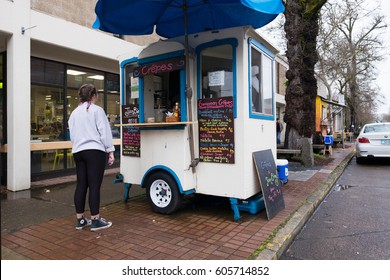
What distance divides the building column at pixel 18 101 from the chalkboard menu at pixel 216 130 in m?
4.11

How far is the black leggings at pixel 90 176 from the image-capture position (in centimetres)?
384

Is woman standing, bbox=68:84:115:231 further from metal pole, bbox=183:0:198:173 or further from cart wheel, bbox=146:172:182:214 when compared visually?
metal pole, bbox=183:0:198:173

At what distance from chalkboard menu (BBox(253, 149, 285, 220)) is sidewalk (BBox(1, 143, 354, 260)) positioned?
16cm

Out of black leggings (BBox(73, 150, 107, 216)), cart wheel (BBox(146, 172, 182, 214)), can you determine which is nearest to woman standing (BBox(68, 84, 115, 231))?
black leggings (BBox(73, 150, 107, 216))

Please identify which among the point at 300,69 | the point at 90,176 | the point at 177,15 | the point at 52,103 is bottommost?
the point at 90,176

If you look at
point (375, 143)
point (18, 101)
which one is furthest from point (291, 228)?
point (375, 143)

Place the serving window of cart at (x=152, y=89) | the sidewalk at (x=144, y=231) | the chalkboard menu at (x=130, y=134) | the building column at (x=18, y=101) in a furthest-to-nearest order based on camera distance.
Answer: the building column at (x=18, y=101) → the chalkboard menu at (x=130, y=134) → the serving window of cart at (x=152, y=89) → the sidewalk at (x=144, y=231)

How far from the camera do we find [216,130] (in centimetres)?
435

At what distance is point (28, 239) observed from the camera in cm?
356

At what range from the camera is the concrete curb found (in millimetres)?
3264

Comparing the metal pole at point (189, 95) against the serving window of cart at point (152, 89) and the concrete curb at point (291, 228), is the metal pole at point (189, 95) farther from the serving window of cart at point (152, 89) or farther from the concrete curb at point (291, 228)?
the concrete curb at point (291, 228)

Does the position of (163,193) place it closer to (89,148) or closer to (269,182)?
(89,148)

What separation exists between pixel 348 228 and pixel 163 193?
108 inches

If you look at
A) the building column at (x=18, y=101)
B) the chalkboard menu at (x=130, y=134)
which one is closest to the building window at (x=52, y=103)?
the building column at (x=18, y=101)
